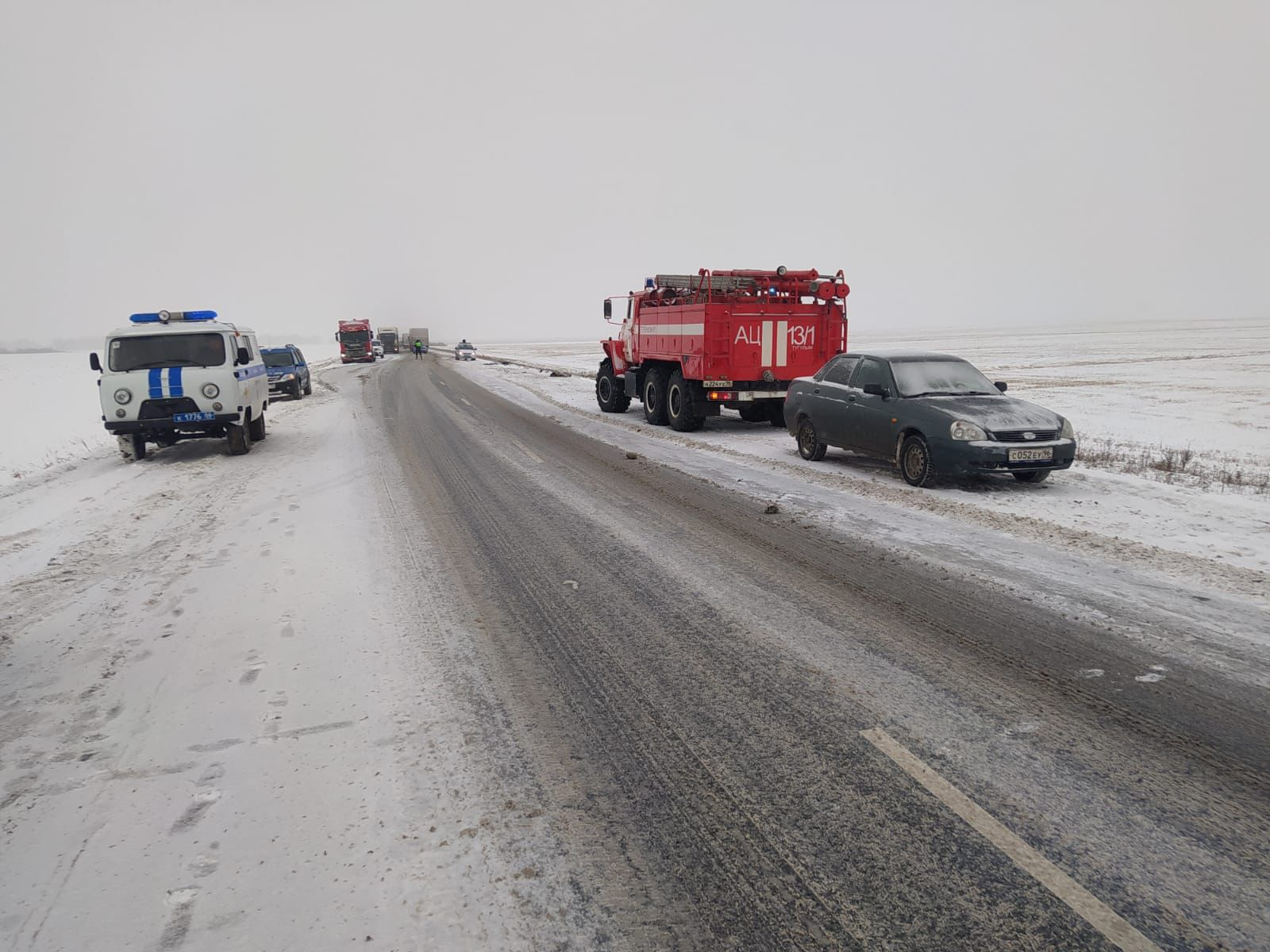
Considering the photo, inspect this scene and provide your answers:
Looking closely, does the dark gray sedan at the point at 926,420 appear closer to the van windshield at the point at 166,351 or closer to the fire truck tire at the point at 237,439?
the fire truck tire at the point at 237,439

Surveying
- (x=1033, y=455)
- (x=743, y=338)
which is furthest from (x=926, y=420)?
(x=743, y=338)

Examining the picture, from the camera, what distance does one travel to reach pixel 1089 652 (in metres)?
4.48

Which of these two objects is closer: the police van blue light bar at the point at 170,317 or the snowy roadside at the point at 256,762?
the snowy roadside at the point at 256,762

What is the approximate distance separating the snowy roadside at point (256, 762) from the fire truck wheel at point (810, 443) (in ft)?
21.4

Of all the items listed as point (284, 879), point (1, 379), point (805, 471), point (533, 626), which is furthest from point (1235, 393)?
point (1, 379)

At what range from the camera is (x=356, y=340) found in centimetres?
5328

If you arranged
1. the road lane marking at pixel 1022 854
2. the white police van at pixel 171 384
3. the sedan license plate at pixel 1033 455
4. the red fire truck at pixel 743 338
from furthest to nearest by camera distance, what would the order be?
the red fire truck at pixel 743 338
the white police van at pixel 171 384
the sedan license plate at pixel 1033 455
the road lane marking at pixel 1022 854

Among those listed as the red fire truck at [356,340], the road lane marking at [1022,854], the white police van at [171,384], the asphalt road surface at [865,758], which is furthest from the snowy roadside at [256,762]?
the red fire truck at [356,340]

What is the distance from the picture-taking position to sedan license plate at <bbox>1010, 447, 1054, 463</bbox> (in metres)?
8.79

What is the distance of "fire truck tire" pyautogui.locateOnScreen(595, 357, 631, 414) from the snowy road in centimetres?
1208

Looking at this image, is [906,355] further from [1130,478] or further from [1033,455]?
[1130,478]

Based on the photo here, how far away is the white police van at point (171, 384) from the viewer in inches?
461

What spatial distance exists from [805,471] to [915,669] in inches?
255

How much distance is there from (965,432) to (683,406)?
266 inches
